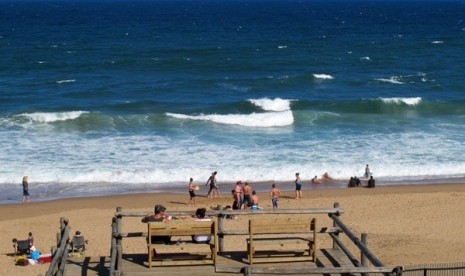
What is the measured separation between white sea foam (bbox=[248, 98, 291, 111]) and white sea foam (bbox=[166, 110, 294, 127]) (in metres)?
2.25

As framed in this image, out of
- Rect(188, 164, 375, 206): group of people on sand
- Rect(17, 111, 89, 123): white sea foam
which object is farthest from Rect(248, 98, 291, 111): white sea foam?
Rect(188, 164, 375, 206): group of people on sand

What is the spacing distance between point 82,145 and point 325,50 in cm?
4197

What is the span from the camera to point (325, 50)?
75688 millimetres

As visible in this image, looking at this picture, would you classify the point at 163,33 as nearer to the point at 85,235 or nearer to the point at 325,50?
the point at 325,50

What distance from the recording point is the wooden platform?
42.0 ft

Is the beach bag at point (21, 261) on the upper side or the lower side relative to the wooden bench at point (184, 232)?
lower

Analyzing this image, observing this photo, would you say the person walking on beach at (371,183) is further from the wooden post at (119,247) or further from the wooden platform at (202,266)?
the wooden post at (119,247)

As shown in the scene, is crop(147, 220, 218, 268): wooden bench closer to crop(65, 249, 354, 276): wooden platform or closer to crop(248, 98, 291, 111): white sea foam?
crop(65, 249, 354, 276): wooden platform

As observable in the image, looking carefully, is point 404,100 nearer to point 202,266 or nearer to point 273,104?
point 273,104

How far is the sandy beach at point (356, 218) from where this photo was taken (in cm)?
2172

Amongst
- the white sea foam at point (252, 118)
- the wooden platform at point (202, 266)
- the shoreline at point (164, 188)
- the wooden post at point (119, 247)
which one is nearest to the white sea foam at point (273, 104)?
the white sea foam at point (252, 118)

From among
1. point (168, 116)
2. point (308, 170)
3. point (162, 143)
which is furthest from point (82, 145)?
point (308, 170)

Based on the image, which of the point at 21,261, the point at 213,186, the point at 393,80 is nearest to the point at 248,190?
the point at 213,186

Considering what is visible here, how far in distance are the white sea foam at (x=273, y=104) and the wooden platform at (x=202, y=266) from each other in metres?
33.3
